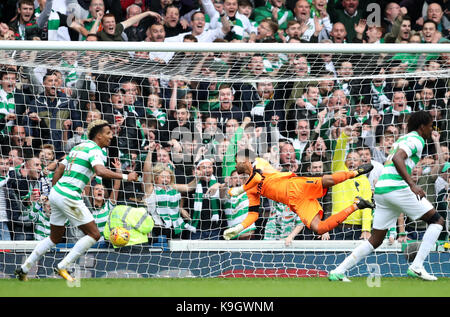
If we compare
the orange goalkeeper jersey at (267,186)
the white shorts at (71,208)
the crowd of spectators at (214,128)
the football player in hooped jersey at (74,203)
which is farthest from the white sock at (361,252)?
the white shorts at (71,208)

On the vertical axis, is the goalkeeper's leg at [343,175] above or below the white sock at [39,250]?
above

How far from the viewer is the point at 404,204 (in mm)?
7543

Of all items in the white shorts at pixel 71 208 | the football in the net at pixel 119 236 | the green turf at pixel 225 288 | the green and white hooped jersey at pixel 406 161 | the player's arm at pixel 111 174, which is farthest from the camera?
the football in the net at pixel 119 236

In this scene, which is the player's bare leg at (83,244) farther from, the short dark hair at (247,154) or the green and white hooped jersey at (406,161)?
the green and white hooped jersey at (406,161)

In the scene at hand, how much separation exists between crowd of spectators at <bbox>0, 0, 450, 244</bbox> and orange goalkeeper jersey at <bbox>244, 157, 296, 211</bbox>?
0.78 metres

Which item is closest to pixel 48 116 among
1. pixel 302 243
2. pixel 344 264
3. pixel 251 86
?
pixel 251 86

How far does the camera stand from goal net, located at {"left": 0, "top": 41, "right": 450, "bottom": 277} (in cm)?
898

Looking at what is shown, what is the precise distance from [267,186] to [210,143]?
1360 mm

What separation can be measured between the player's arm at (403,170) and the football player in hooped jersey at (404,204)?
0.05 meters

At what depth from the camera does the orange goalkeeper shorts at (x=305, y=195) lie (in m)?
8.55

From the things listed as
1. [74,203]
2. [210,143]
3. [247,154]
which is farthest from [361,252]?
[74,203]

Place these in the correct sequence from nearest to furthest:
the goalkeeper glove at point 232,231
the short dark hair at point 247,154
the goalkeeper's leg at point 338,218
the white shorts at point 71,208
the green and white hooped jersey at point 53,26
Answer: the white shorts at point 71,208 < the goalkeeper's leg at point 338,218 < the goalkeeper glove at point 232,231 < the short dark hair at point 247,154 < the green and white hooped jersey at point 53,26

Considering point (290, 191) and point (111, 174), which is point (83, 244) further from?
point (290, 191)

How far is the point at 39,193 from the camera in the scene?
9.27 meters
